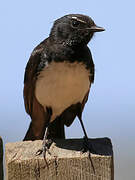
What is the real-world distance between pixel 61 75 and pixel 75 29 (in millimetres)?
559

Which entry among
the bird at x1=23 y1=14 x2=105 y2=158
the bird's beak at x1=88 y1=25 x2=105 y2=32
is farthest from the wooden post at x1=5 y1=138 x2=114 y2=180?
the bird's beak at x1=88 y1=25 x2=105 y2=32

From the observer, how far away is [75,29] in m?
4.78

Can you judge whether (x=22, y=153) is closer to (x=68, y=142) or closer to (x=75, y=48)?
(x=68, y=142)

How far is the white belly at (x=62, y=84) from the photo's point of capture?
4.63m

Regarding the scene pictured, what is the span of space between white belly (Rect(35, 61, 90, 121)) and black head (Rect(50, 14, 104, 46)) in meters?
0.29

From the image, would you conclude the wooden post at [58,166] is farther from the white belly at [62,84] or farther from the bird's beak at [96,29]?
the bird's beak at [96,29]

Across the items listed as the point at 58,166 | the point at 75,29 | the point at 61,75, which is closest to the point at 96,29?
the point at 75,29

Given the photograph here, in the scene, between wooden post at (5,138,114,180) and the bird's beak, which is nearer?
wooden post at (5,138,114,180)

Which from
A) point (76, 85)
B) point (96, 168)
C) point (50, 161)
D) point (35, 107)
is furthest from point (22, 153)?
point (35, 107)

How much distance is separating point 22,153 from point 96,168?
50cm

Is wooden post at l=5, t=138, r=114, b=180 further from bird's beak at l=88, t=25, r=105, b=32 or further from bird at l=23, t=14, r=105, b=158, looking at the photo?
bird's beak at l=88, t=25, r=105, b=32

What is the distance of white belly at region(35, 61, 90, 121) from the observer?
463cm

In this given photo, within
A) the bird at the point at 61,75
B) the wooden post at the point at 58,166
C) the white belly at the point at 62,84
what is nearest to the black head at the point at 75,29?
the bird at the point at 61,75

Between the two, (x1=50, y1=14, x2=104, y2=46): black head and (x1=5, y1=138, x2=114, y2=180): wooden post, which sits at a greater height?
(x1=50, y1=14, x2=104, y2=46): black head
